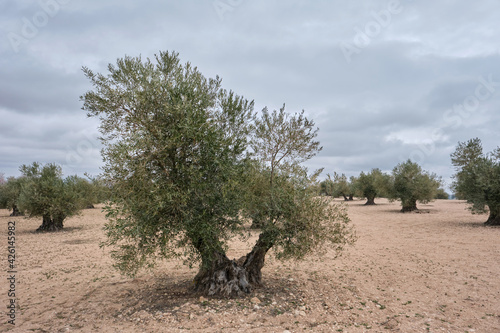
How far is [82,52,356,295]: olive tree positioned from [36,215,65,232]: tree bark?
23572 mm

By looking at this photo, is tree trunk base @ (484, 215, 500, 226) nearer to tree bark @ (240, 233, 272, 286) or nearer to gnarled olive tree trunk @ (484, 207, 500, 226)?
gnarled olive tree trunk @ (484, 207, 500, 226)

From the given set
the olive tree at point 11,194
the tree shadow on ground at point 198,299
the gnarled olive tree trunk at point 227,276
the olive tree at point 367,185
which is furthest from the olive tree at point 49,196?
the olive tree at point 367,185

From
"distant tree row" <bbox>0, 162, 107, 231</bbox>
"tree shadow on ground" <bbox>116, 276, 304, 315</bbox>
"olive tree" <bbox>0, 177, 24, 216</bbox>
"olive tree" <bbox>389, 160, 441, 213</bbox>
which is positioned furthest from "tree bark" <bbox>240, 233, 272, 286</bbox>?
"olive tree" <bbox>0, 177, 24, 216</bbox>

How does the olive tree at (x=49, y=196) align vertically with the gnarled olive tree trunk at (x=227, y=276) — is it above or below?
above

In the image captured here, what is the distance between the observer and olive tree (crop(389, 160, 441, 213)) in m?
40.4

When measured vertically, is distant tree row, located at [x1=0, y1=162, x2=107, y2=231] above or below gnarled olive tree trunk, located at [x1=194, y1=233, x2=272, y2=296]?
above

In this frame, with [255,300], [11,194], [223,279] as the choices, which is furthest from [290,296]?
[11,194]

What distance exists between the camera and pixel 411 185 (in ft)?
133

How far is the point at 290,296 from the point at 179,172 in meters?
5.63

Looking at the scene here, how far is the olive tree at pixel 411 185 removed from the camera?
1590 inches

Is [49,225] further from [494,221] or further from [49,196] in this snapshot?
[494,221]

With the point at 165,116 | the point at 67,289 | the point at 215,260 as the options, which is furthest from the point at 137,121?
the point at 67,289

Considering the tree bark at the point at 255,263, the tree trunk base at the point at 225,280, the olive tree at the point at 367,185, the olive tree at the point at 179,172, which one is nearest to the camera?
the olive tree at the point at 179,172

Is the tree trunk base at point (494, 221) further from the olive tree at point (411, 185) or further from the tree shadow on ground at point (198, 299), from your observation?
the tree shadow on ground at point (198, 299)
